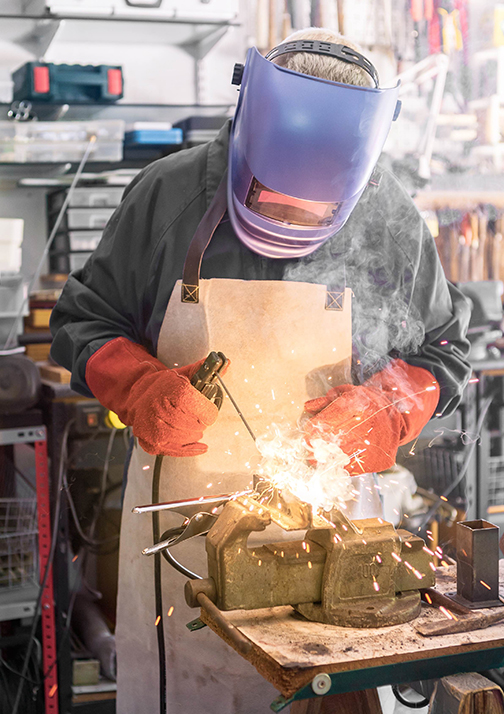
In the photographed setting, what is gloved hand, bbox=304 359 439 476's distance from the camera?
1398 mm

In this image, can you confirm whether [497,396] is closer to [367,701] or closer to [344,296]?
[344,296]

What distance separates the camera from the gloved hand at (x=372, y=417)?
140 cm

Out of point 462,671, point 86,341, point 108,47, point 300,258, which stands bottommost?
point 462,671

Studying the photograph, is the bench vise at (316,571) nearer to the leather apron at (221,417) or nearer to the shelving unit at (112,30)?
the leather apron at (221,417)

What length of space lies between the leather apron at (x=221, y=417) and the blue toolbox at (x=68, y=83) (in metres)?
1.28

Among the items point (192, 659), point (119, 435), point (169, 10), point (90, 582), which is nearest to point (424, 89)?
point (169, 10)

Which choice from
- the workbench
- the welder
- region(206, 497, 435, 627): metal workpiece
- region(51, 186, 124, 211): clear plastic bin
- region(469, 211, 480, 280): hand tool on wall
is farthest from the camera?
region(469, 211, 480, 280): hand tool on wall

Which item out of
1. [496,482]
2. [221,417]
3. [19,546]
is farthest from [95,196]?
[496,482]

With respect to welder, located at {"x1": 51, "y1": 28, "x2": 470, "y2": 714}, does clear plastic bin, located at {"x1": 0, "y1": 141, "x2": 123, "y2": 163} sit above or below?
above

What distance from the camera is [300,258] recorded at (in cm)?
155

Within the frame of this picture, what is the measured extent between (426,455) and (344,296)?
5.48 ft

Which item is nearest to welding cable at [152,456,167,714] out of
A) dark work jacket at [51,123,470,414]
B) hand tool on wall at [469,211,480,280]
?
dark work jacket at [51,123,470,414]

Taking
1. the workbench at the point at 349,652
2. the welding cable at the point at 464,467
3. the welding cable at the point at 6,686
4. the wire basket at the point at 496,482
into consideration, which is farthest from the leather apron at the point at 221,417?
the wire basket at the point at 496,482

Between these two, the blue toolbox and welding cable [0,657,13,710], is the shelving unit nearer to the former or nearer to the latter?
the blue toolbox
